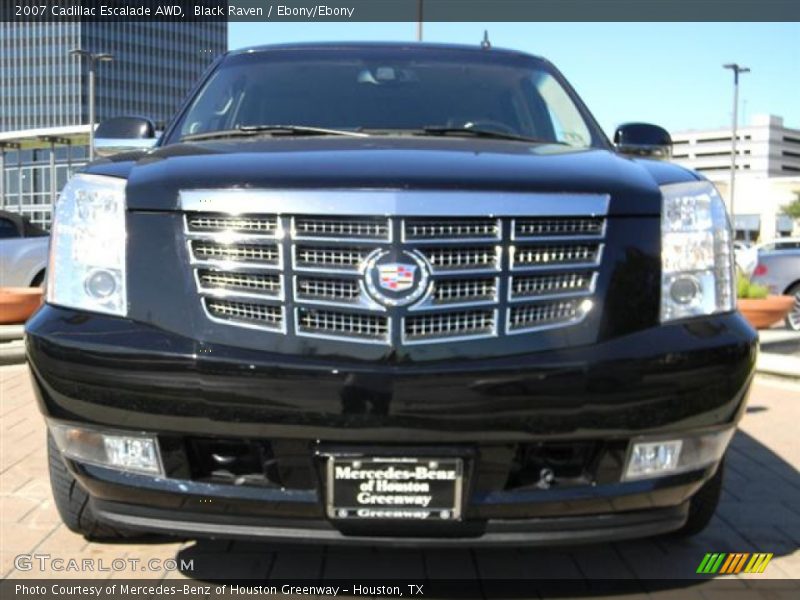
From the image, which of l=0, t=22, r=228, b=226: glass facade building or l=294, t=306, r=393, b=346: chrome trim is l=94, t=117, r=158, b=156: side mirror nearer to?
l=294, t=306, r=393, b=346: chrome trim

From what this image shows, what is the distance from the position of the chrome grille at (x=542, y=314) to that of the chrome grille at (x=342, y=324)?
332 mm

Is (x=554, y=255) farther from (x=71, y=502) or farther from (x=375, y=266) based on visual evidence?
(x=71, y=502)

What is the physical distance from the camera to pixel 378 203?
2.24 metres

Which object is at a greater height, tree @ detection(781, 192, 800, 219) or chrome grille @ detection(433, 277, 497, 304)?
chrome grille @ detection(433, 277, 497, 304)

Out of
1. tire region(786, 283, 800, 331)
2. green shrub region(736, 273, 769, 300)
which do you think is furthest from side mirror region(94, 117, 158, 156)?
tire region(786, 283, 800, 331)

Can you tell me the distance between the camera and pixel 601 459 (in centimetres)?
229

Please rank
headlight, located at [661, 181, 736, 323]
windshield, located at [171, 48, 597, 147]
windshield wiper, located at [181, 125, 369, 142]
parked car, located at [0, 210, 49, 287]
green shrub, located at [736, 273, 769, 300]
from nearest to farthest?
headlight, located at [661, 181, 736, 323]
windshield wiper, located at [181, 125, 369, 142]
windshield, located at [171, 48, 597, 147]
green shrub, located at [736, 273, 769, 300]
parked car, located at [0, 210, 49, 287]

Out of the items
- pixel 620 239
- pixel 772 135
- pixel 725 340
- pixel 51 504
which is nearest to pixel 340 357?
pixel 620 239

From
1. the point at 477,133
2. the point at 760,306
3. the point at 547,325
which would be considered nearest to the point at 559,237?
the point at 547,325

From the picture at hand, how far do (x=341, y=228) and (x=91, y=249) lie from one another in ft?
2.30

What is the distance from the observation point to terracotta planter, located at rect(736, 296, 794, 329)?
770cm

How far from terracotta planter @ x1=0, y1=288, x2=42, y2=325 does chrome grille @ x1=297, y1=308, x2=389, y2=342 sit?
22.2ft

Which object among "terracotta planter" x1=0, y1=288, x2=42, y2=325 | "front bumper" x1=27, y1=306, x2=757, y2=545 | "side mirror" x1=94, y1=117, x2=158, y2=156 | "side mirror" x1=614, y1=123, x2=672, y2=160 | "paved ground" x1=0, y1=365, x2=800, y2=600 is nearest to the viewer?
"front bumper" x1=27, y1=306, x2=757, y2=545

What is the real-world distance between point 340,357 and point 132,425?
0.57 metres
